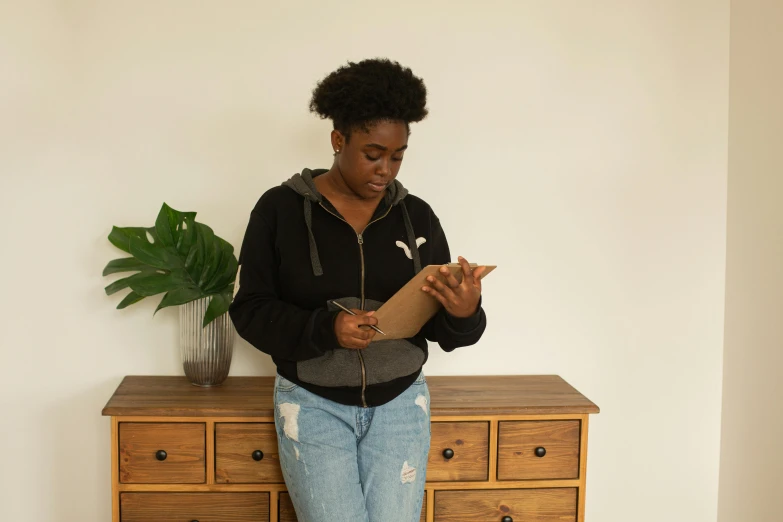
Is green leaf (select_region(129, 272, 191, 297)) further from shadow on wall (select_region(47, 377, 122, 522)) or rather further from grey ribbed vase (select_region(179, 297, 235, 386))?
shadow on wall (select_region(47, 377, 122, 522))

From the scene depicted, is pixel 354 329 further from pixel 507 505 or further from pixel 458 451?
pixel 507 505

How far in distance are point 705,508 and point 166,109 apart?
95.8 inches

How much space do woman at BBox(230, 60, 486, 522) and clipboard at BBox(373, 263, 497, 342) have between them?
1.1 inches

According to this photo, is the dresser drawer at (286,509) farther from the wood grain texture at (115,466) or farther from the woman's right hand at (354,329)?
the woman's right hand at (354,329)

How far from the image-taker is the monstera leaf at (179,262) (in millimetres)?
2348

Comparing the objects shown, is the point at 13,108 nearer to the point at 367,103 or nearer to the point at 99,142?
the point at 99,142

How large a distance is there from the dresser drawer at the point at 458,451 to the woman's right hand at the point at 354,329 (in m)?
0.61

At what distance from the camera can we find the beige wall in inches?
99.4

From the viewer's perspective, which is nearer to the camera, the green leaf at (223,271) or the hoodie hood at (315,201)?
the hoodie hood at (315,201)

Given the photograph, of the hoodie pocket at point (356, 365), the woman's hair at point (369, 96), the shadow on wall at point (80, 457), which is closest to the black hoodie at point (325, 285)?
the hoodie pocket at point (356, 365)

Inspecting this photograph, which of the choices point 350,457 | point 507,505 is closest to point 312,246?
point 350,457

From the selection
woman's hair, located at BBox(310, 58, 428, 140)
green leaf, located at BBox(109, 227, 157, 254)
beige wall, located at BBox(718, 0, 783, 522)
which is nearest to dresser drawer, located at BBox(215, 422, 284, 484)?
green leaf, located at BBox(109, 227, 157, 254)

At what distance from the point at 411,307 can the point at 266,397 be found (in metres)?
0.75

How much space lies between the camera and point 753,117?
264cm
